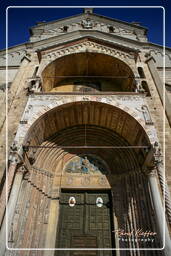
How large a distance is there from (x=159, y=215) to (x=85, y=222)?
10.7ft

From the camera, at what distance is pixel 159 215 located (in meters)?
4.92

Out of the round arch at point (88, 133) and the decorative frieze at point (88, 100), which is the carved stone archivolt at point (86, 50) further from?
the round arch at point (88, 133)

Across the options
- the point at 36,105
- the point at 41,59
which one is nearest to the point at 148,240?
the point at 36,105

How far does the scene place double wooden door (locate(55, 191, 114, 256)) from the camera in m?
6.63

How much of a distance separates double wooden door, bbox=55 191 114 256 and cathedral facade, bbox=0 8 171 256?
1.3 inches

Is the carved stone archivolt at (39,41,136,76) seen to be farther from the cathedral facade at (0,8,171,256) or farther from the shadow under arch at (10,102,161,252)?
the shadow under arch at (10,102,161,252)

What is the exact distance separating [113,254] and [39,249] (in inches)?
103

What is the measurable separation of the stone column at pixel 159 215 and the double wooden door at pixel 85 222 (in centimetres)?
262

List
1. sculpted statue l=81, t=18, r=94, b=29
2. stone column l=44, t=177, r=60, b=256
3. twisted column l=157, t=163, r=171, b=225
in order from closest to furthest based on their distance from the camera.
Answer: twisted column l=157, t=163, r=171, b=225
stone column l=44, t=177, r=60, b=256
sculpted statue l=81, t=18, r=94, b=29

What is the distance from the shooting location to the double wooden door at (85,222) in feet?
21.7

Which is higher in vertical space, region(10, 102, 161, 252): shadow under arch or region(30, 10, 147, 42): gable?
region(30, 10, 147, 42): gable

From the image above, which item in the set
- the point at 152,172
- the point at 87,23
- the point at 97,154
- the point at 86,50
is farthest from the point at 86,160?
the point at 87,23

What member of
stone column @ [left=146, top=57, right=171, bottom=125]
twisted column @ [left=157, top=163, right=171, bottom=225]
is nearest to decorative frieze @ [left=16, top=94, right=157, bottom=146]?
stone column @ [left=146, top=57, right=171, bottom=125]

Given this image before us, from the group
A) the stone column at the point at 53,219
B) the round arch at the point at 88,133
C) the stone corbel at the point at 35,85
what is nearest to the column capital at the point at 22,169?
the round arch at the point at 88,133
